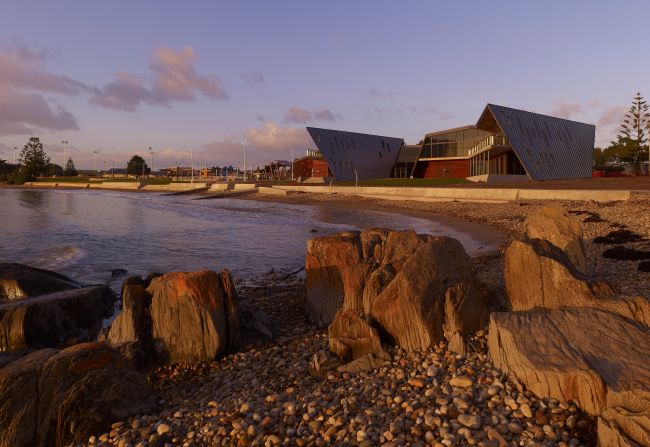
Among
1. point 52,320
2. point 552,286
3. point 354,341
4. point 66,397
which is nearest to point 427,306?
point 354,341

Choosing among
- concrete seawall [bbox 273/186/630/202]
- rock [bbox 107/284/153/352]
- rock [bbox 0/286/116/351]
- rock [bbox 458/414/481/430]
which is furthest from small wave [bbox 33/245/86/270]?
concrete seawall [bbox 273/186/630/202]

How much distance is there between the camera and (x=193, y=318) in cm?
669

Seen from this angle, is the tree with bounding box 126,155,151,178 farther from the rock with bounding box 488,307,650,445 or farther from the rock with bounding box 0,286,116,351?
the rock with bounding box 488,307,650,445

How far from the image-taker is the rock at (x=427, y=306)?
18.6 feet

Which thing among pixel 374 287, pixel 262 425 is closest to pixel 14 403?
pixel 262 425

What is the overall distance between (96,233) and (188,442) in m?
23.3

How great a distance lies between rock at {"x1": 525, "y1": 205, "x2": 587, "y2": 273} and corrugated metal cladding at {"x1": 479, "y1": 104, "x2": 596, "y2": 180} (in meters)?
42.8

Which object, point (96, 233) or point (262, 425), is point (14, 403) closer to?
point (262, 425)

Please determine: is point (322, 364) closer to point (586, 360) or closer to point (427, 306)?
point (427, 306)

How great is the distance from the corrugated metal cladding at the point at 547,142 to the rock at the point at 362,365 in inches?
1929

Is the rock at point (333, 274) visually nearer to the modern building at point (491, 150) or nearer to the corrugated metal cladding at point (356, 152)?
the modern building at point (491, 150)

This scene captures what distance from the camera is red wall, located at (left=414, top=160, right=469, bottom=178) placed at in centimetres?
6372

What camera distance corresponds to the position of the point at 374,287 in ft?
21.4

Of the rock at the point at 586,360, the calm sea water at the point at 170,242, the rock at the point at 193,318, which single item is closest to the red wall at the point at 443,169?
Result: the calm sea water at the point at 170,242
